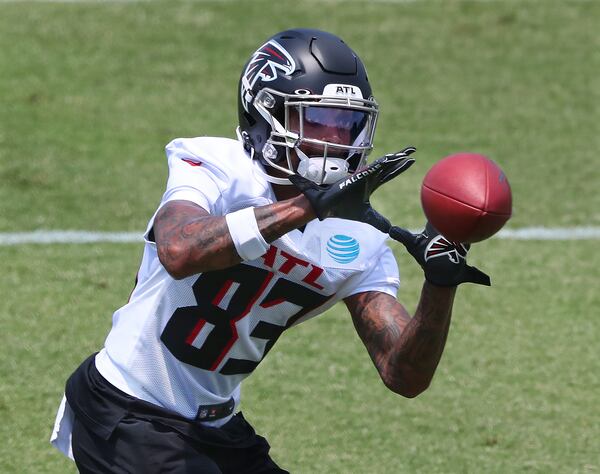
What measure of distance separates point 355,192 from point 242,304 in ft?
2.46

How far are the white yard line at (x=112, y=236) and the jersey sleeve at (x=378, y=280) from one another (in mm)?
4007

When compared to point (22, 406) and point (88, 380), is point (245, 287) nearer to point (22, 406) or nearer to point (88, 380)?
point (88, 380)

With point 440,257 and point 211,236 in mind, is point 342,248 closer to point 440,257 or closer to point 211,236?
point 440,257

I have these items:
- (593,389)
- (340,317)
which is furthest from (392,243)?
(593,389)

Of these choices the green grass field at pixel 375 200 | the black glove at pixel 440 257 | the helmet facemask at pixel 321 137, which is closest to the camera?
the black glove at pixel 440 257

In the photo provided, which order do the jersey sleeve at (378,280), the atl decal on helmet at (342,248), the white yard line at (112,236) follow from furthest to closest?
the white yard line at (112,236) → the jersey sleeve at (378,280) → the atl decal on helmet at (342,248)

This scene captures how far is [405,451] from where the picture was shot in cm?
600

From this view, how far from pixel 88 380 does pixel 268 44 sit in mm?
1385

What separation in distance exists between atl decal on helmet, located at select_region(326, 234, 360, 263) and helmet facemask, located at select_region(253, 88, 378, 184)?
0.30 meters

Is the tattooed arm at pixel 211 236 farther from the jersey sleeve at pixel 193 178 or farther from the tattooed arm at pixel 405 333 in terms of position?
the tattooed arm at pixel 405 333

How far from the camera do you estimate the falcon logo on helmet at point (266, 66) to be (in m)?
4.38

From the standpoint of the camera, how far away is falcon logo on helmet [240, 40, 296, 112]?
438 cm

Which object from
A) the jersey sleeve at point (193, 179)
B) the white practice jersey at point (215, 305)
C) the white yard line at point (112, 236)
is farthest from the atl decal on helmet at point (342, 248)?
the white yard line at point (112, 236)

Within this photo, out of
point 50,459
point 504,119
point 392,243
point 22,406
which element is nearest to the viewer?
point 50,459
